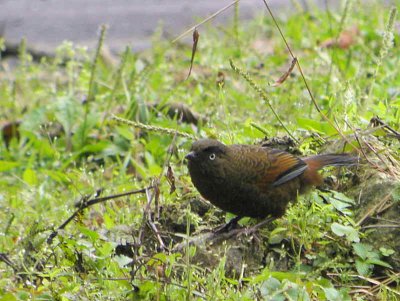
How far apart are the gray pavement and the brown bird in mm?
5605

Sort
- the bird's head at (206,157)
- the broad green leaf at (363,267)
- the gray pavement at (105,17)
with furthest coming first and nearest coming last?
the gray pavement at (105,17) < the bird's head at (206,157) < the broad green leaf at (363,267)

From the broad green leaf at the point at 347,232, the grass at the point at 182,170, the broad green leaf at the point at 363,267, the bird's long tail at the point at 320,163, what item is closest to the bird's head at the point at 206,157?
the grass at the point at 182,170

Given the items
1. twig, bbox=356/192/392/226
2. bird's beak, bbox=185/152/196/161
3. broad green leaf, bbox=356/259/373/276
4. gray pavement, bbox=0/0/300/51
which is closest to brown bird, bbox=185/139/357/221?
bird's beak, bbox=185/152/196/161

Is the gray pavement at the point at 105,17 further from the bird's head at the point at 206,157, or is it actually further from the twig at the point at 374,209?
the twig at the point at 374,209

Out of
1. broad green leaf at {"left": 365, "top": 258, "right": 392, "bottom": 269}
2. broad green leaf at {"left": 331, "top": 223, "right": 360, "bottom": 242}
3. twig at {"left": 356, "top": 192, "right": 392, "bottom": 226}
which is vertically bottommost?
broad green leaf at {"left": 365, "top": 258, "right": 392, "bottom": 269}

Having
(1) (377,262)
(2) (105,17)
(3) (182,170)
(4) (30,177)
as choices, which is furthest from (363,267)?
(2) (105,17)

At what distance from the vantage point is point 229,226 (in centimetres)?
527

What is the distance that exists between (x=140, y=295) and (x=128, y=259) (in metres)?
0.37

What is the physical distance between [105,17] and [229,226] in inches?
291

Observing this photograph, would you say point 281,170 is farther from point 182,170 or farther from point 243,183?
point 182,170

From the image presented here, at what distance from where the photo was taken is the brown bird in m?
5.24

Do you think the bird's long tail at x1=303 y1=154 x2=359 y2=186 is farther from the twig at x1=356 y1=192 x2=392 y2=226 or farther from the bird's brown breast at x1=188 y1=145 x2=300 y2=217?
the twig at x1=356 y1=192 x2=392 y2=226

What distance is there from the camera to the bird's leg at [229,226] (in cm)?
516

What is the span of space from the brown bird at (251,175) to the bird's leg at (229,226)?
2cm
